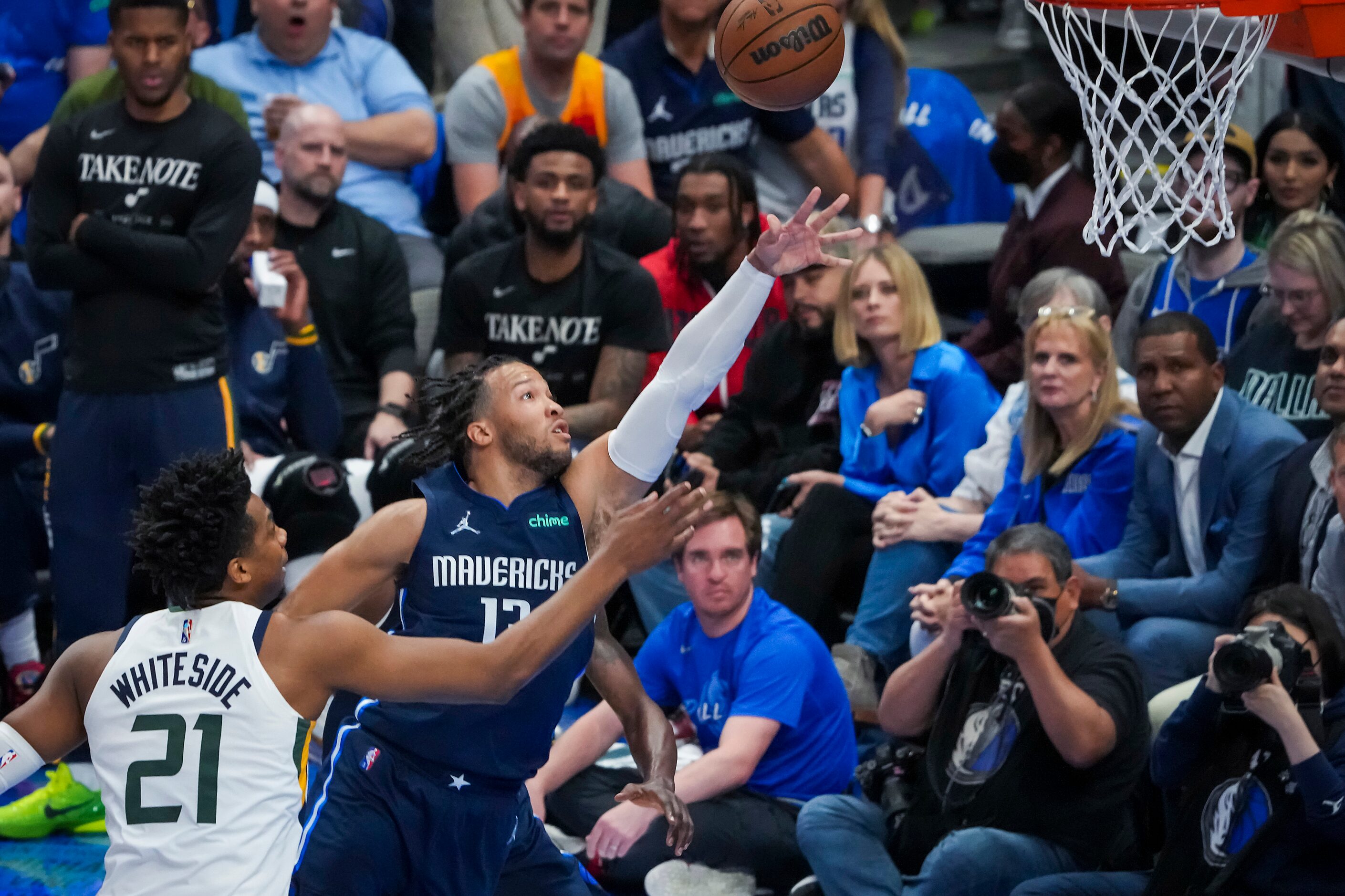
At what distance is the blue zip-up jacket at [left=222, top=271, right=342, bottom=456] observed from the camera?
6578 millimetres

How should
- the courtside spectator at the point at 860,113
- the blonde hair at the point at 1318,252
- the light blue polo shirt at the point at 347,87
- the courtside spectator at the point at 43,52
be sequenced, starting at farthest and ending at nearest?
the courtside spectator at the point at 860,113 < the courtside spectator at the point at 43,52 < the light blue polo shirt at the point at 347,87 < the blonde hair at the point at 1318,252

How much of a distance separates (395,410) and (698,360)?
10.3ft

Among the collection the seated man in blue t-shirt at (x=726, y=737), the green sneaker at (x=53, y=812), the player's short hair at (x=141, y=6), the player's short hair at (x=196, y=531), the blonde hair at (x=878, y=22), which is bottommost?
the green sneaker at (x=53, y=812)

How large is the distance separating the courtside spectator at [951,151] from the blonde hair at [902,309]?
217 centimetres

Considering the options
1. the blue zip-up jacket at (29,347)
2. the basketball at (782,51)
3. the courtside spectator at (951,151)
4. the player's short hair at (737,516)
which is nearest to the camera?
the basketball at (782,51)

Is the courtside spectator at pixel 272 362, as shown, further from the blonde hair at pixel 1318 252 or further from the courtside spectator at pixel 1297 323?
the blonde hair at pixel 1318 252

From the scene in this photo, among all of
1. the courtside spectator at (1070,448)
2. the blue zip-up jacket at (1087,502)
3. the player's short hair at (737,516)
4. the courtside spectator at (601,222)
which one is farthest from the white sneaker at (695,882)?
the courtside spectator at (601,222)

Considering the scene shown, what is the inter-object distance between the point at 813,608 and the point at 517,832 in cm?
235

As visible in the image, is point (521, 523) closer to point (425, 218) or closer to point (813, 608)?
point (813, 608)

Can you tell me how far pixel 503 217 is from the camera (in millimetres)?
7102

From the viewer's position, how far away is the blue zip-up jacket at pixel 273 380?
6578mm

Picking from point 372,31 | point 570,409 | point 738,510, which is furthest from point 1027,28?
point 738,510

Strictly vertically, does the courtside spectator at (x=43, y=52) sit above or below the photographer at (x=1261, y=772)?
above

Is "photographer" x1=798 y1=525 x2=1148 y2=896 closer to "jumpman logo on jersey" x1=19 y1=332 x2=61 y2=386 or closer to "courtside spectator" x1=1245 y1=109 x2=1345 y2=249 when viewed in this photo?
"courtside spectator" x1=1245 y1=109 x2=1345 y2=249
